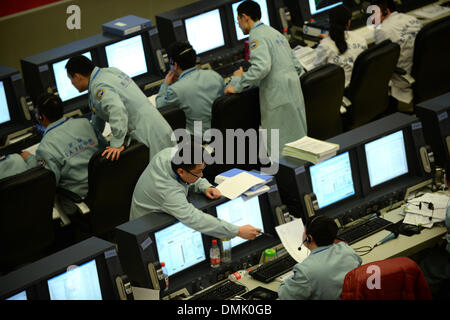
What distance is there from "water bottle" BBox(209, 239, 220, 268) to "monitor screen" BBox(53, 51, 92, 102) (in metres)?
2.54

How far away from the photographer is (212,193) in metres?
3.82

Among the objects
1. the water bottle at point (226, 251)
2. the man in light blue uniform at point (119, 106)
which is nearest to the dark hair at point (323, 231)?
the water bottle at point (226, 251)

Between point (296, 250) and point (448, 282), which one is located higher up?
point (296, 250)

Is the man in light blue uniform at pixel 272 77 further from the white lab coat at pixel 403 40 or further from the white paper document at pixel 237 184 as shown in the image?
the white paper document at pixel 237 184

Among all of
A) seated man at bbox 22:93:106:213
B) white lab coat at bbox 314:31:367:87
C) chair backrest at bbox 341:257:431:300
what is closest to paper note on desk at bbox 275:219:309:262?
chair backrest at bbox 341:257:431:300

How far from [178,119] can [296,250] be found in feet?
5.41

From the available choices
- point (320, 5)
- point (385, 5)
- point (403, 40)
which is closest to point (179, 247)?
point (403, 40)

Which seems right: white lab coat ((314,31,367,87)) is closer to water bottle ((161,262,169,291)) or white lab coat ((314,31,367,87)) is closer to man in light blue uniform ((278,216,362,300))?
man in light blue uniform ((278,216,362,300))

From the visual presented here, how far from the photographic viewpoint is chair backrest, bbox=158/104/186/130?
504 centimetres

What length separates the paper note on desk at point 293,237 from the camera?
385 centimetres

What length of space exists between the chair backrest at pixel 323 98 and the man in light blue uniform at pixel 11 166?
2.10m

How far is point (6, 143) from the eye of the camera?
546cm

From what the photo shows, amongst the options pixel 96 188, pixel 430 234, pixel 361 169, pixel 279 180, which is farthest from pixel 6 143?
pixel 430 234

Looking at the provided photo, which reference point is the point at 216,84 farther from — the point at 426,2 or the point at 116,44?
the point at 426,2
